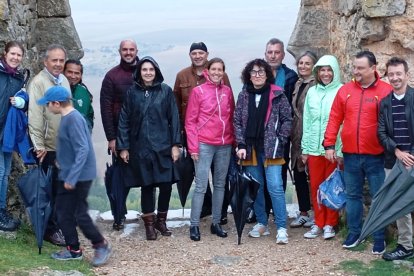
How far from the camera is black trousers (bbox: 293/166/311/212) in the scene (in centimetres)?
708

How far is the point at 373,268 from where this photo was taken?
5.62 metres

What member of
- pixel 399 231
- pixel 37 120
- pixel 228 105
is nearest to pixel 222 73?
pixel 228 105

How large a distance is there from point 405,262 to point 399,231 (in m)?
0.29

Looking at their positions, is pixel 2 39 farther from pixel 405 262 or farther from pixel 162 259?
pixel 405 262

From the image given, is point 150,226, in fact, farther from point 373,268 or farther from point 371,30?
point 371,30

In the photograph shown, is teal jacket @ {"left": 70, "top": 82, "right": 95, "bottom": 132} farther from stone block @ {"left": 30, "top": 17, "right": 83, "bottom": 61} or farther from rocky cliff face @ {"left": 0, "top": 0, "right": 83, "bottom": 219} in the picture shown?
stone block @ {"left": 30, "top": 17, "right": 83, "bottom": 61}

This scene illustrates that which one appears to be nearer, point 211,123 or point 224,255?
point 224,255

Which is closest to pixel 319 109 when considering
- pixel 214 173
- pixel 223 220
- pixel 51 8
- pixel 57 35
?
pixel 214 173

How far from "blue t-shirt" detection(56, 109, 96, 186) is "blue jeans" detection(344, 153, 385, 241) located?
2363mm

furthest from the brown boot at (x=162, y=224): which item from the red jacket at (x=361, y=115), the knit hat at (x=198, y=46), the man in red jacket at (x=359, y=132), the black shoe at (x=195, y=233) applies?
the red jacket at (x=361, y=115)

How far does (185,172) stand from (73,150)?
1814 mm

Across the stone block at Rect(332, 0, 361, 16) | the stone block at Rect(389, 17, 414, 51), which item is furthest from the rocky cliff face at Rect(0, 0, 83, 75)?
the stone block at Rect(389, 17, 414, 51)

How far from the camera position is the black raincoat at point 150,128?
252 inches

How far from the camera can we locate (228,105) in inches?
258
